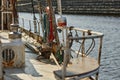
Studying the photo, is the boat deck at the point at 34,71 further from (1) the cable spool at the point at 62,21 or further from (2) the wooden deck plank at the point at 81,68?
(1) the cable spool at the point at 62,21

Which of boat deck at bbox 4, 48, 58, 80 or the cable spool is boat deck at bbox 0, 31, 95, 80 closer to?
boat deck at bbox 4, 48, 58, 80

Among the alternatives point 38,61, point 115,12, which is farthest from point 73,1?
point 38,61

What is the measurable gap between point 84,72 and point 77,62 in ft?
3.90

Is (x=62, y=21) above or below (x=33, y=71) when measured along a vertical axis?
above

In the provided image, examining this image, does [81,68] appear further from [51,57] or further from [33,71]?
[51,57]

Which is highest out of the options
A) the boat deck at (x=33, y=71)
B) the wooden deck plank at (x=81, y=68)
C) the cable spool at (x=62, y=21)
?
the cable spool at (x=62, y=21)

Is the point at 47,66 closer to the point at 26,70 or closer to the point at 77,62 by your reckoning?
the point at 26,70

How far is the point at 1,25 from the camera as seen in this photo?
57.9ft

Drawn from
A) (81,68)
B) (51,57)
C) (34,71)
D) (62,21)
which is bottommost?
(34,71)

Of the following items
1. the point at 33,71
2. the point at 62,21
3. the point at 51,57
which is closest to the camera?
the point at 62,21

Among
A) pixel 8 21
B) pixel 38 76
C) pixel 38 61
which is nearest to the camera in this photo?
pixel 38 76

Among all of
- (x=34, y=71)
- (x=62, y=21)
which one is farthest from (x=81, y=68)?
(x=34, y=71)

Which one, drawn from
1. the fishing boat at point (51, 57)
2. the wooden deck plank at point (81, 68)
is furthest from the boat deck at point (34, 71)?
the wooden deck plank at point (81, 68)

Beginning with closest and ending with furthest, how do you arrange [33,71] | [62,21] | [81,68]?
[81,68] → [62,21] → [33,71]
